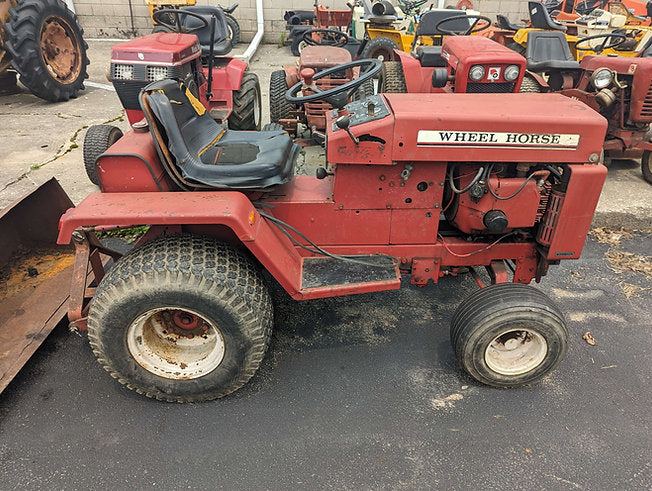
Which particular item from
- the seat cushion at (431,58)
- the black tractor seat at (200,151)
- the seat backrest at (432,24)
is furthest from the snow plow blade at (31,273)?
the seat backrest at (432,24)

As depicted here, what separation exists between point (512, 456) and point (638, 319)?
1491 millimetres

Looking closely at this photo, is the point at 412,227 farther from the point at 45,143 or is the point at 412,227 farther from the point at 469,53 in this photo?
the point at 45,143

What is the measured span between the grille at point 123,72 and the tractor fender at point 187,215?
2.54 metres

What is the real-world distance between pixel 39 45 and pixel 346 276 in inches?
256

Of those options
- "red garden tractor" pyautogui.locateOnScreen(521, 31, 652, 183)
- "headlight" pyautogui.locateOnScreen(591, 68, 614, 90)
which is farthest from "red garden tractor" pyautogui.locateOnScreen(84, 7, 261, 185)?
"headlight" pyautogui.locateOnScreen(591, 68, 614, 90)

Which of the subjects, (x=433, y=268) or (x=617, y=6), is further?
(x=617, y=6)

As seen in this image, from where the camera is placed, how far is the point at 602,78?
14.6 ft

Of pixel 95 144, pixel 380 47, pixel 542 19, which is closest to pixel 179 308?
pixel 95 144

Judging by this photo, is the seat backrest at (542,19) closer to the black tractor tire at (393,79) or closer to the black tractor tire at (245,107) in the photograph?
the black tractor tire at (393,79)

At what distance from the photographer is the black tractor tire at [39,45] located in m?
6.27

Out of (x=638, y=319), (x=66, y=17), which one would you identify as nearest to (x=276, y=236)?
(x=638, y=319)

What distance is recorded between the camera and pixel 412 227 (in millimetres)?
2484

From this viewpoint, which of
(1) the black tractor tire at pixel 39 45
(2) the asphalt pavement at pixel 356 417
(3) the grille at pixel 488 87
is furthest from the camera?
(1) the black tractor tire at pixel 39 45

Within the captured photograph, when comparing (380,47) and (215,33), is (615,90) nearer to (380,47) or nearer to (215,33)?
(380,47)
